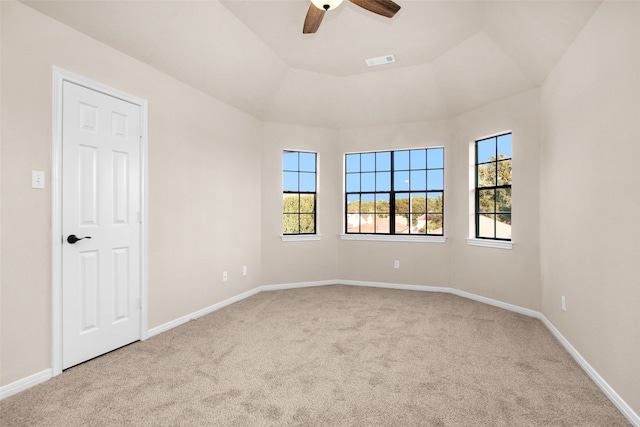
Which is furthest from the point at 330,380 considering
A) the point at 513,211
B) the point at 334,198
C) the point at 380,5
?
the point at 334,198

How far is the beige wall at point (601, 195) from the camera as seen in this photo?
1.96 metres

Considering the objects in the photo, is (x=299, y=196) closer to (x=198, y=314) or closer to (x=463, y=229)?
(x=198, y=314)

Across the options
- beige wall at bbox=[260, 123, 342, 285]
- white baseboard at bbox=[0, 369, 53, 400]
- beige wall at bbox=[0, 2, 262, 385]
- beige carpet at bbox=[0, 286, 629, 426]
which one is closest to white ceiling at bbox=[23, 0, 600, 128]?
beige wall at bbox=[0, 2, 262, 385]

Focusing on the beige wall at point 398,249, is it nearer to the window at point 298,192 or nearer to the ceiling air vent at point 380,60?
the window at point 298,192

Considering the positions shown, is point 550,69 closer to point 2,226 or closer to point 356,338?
point 356,338

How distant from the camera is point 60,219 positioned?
97.4 inches

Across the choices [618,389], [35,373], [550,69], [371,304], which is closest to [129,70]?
[35,373]

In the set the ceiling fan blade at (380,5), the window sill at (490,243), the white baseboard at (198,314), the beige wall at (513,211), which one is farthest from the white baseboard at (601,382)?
the white baseboard at (198,314)

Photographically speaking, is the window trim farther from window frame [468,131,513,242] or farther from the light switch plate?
the light switch plate

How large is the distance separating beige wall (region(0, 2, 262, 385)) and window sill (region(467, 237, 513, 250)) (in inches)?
121

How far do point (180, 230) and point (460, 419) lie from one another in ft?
10.0

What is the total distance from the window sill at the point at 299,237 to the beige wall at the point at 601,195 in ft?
10.4

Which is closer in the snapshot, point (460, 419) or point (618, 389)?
point (460, 419)

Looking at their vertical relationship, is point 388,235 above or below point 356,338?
above
